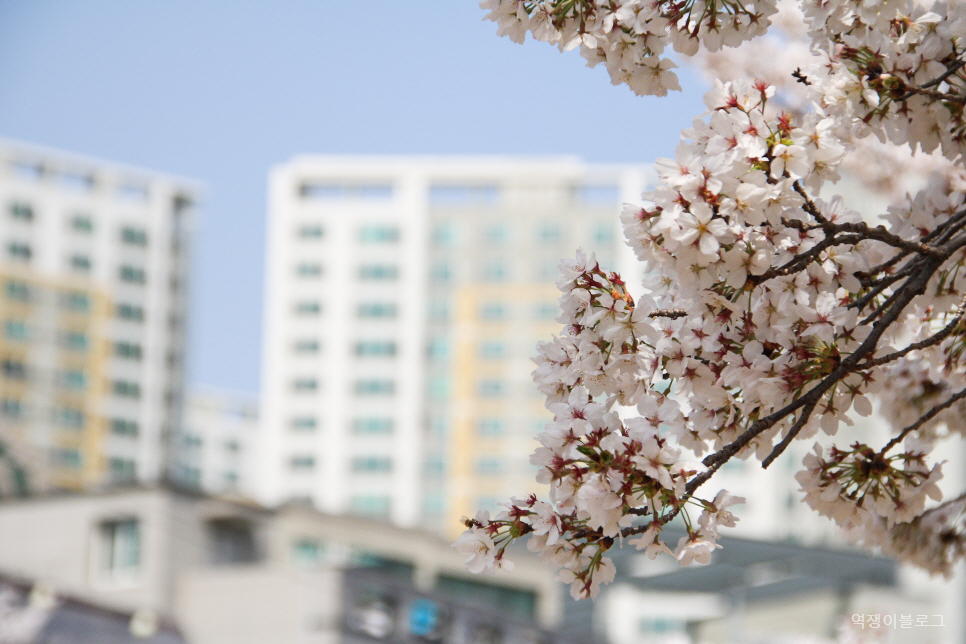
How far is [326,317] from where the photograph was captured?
52.7 metres

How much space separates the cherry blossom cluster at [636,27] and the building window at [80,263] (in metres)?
53.5

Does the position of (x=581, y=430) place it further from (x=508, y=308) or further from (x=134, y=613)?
(x=508, y=308)

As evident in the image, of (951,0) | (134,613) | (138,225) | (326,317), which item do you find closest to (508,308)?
A: (326,317)

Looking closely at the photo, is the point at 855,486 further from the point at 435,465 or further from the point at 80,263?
the point at 80,263

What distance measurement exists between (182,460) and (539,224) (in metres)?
25.5

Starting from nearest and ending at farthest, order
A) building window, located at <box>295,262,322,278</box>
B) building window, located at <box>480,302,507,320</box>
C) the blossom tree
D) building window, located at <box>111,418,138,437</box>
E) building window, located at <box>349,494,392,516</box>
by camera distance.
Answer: the blossom tree
building window, located at <box>480,302,507,320</box>
building window, located at <box>349,494,392,516</box>
building window, located at <box>111,418,138,437</box>
building window, located at <box>295,262,322,278</box>

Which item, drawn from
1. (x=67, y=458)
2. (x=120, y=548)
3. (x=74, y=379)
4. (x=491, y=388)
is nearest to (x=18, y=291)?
(x=74, y=379)

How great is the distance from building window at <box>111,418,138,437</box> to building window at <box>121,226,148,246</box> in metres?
9.63

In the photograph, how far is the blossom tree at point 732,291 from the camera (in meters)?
1.35

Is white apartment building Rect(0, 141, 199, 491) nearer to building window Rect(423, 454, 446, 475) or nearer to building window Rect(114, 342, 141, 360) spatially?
building window Rect(114, 342, 141, 360)

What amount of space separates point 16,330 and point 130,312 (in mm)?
5922

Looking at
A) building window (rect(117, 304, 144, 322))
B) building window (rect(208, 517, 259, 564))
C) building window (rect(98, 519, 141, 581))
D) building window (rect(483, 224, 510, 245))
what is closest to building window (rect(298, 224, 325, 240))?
building window (rect(483, 224, 510, 245))

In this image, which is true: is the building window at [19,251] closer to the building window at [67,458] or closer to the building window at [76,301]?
the building window at [76,301]

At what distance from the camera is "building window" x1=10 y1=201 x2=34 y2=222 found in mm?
49625
